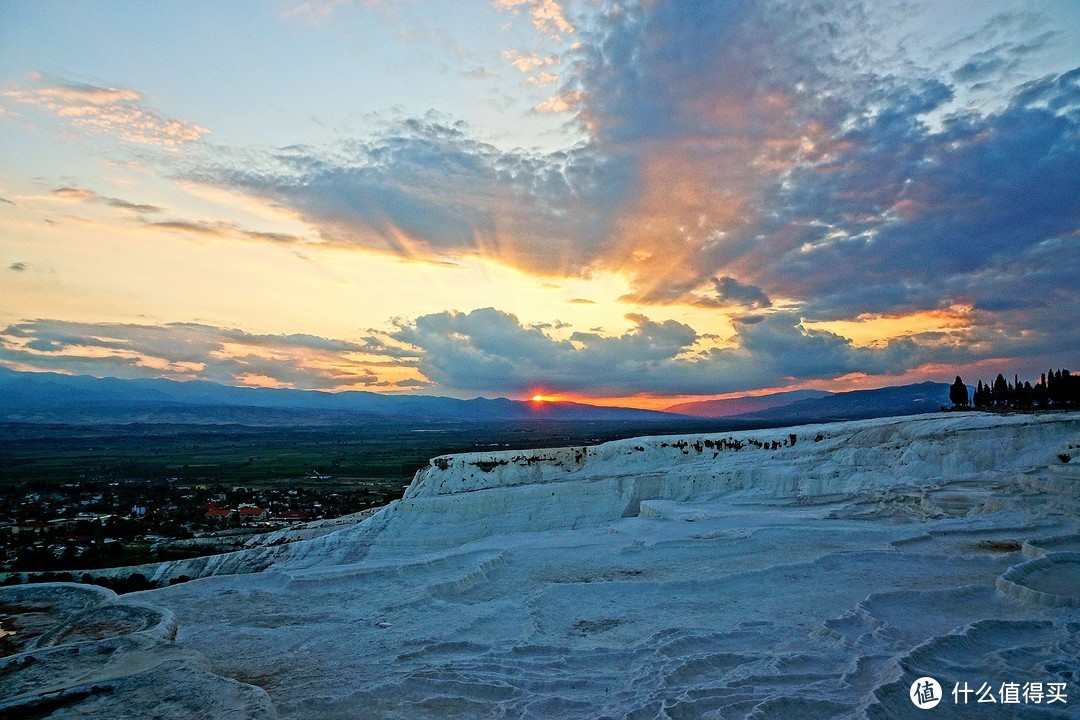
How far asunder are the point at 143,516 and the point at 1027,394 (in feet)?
218

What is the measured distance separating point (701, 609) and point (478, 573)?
5927 mm

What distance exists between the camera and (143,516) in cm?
4609

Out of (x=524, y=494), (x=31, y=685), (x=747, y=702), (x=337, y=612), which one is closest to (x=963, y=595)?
(x=747, y=702)

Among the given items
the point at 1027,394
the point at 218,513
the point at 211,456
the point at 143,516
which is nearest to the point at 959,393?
the point at 1027,394

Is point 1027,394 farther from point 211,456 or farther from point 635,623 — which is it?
point 211,456

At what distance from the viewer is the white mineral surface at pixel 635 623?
766 cm

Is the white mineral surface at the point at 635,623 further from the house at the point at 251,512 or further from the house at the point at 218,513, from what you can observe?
the house at the point at 218,513

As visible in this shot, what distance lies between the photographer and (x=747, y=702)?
7.68m

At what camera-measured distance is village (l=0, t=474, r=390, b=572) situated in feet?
107

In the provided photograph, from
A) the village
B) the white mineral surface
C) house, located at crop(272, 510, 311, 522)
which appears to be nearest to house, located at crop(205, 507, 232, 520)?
the village

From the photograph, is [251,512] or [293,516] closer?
[293,516]

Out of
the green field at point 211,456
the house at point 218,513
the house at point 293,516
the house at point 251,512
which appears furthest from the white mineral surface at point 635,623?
the green field at point 211,456

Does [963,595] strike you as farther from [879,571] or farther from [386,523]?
[386,523]

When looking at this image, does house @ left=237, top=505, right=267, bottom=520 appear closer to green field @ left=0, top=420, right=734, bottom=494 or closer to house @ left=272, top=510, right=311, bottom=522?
house @ left=272, top=510, right=311, bottom=522
